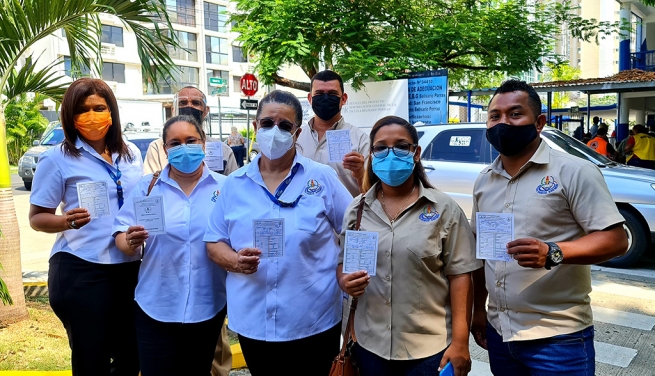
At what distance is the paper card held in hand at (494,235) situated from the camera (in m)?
2.15

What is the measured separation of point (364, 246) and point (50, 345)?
366 centimetres

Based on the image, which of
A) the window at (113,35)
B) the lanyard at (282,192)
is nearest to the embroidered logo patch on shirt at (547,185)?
the lanyard at (282,192)

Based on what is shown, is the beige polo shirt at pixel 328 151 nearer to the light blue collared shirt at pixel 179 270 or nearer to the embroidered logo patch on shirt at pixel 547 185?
the light blue collared shirt at pixel 179 270

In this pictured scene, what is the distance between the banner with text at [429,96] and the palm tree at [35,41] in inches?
301

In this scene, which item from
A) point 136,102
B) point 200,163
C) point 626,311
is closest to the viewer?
point 200,163

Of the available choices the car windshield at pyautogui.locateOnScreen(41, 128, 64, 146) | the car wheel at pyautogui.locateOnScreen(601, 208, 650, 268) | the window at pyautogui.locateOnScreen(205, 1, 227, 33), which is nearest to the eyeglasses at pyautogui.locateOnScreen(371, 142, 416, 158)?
the car wheel at pyautogui.locateOnScreen(601, 208, 650, 268)

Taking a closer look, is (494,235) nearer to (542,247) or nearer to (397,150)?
(542,247)

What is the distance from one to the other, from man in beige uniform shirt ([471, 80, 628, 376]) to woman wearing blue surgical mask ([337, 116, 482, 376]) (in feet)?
0.56

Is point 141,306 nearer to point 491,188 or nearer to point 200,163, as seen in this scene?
point 200,163

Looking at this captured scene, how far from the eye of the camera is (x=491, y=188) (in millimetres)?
2434

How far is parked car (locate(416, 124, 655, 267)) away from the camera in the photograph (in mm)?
7211

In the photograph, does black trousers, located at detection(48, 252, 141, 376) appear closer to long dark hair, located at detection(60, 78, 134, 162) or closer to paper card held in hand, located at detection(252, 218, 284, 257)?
long dark hair, located at detection(60, 78, 134, 162)

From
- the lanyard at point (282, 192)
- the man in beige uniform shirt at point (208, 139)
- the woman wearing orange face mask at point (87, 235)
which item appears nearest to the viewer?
the lanyard at point (282, 192)

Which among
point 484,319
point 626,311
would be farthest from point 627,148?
point 484,319
